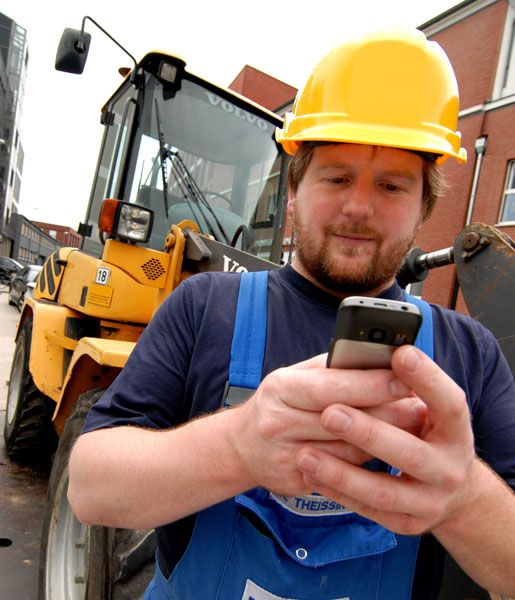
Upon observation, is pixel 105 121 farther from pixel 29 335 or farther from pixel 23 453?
pixel 23 453

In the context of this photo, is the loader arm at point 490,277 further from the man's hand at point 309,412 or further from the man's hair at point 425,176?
the man's hand at point 309,412

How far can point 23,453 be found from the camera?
4.22m

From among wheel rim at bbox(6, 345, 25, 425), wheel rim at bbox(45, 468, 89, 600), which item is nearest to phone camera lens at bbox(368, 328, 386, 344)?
wheel rim at bbox(45, 468, 89, 600)

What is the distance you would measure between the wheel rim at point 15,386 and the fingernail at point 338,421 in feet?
12.8

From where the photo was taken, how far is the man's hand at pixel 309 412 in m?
0.74

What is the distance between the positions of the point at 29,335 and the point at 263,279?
3300 mm

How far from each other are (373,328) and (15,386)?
175 inches

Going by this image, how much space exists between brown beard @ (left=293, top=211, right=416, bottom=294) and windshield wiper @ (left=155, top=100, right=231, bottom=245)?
6.27 ft

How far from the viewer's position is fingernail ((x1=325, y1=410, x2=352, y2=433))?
2.37 feet

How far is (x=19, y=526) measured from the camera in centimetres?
341

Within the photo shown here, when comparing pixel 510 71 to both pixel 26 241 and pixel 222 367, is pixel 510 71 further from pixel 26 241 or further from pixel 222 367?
pixel 26 241

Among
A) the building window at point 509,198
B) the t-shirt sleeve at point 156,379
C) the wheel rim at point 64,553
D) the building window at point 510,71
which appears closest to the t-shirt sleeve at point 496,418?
the t-shirt sleeve at point 156,379

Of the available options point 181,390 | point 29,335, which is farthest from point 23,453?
point 181,390

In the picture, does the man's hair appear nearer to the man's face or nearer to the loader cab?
the man's face
